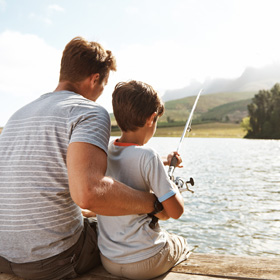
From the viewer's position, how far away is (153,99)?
7.80 ft

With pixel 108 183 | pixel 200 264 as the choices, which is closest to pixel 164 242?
pixel 200 264

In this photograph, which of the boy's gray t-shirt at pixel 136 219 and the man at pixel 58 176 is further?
the boy's gray t-shirt at pixel 136 219

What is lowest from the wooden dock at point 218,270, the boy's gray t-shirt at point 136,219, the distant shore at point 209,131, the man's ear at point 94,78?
the distant shore at point 209,131

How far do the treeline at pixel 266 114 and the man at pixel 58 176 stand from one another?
77.7 metres

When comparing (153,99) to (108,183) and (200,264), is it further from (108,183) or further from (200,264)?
(200,264)

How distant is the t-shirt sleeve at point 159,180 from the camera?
221 centimetres

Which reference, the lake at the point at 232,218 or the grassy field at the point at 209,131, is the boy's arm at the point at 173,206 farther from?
the grassy field at the point at 209,131

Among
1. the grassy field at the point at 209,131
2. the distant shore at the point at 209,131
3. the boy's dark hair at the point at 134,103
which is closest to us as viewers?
the boy's dark hair at the point at 134,103

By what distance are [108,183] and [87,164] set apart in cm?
17

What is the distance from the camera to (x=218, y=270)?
8.28ft

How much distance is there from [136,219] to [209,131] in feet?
361

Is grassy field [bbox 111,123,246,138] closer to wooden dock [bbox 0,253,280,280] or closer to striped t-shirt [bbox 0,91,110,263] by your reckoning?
wooden dock [bbox 0,253,280,280]

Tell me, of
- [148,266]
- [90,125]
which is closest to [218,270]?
[148,266]

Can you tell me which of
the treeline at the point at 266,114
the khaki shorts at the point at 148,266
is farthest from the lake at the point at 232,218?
the treeline at the point at 266,114
